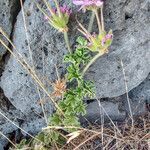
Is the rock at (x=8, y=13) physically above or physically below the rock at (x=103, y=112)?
above

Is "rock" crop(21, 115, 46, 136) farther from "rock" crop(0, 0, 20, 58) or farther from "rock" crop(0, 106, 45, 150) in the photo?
"rock" crop(0, 0, 20, 58)

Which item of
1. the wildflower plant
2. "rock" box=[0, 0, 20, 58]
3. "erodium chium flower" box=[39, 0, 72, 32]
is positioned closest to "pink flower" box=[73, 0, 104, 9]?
the wildflower plant

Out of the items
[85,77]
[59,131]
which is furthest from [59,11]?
[59,131]

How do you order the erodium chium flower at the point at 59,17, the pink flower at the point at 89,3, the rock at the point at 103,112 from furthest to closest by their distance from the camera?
the rock at the point at 103,112 → the erodium chium flower at the point at 59,17 → the pink flower at the point at 89,3

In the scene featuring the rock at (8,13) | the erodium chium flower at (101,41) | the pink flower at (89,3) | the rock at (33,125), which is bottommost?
the rock at (33,125)

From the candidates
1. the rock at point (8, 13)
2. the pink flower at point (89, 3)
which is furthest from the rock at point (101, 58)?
the pink flower at point (89, 3)

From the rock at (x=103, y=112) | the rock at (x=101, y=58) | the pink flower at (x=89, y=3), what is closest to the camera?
the pink flower at (x=89, y=3)

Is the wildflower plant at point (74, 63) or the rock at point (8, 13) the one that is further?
the rock at point (8, 13)

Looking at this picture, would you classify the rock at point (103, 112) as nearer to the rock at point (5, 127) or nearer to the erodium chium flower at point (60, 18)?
the rock at point (5, 127)
